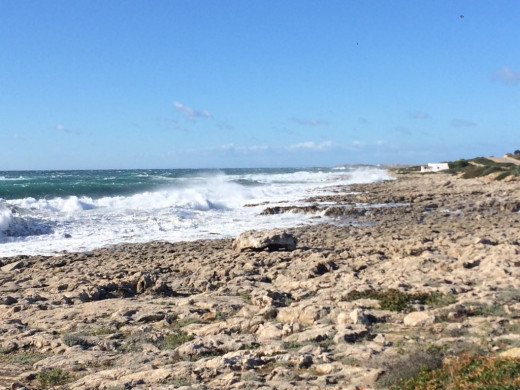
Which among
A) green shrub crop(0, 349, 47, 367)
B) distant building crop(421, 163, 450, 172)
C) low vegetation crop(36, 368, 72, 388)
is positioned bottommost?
green shrub crop(0, 349, 47, 367)

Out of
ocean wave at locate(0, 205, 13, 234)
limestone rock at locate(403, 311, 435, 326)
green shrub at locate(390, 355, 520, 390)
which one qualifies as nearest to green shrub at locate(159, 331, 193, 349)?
limestone rock at locate(403, 311, 435, 326)

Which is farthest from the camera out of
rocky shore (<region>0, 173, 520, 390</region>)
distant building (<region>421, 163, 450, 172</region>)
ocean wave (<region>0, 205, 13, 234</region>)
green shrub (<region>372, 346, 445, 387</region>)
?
distant building (<region>421, 163, 450, 172</region>)

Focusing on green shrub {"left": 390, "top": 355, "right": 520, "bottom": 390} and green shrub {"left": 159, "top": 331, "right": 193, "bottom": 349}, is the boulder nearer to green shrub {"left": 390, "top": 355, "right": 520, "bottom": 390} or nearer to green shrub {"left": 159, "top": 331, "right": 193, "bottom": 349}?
green shrub {"left": 159, "top": 331, "right": 193, "bottom": 349}

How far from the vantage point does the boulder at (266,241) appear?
52.3ft

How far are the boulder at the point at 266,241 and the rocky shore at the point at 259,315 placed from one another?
0.31 m

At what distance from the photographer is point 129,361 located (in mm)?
7672

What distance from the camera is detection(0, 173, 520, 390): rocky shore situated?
6820mm

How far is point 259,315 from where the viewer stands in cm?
935

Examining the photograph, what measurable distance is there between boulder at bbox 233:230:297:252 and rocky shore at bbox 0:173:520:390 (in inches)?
12.2

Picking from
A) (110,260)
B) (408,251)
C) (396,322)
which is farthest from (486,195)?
(396,322)

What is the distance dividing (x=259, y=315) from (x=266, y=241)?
662cm

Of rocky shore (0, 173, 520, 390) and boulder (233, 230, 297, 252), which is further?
boulder (233, 230, 297, 252)

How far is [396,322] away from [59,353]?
5.41 meters

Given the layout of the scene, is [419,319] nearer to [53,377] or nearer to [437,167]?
[53,377]
